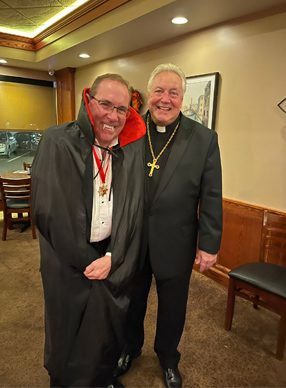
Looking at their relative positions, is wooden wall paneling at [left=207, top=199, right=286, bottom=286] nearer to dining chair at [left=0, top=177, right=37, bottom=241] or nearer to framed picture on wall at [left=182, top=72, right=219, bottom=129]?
framed picture on wall at [left=182, top=72, right=219, bottom=129]

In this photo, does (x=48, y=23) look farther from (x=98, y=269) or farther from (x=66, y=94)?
(x=98, y=269)

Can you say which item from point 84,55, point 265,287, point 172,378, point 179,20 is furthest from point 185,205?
point 84,55

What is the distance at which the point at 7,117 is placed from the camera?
486cm

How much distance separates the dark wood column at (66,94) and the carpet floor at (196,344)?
3.06m

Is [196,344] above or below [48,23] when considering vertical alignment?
below

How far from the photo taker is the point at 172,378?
5.19 ft

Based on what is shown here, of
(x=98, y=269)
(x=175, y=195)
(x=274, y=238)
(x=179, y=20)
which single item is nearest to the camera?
(x=98, y=269)

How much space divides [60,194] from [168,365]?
1152 mm

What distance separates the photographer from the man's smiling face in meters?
1.38

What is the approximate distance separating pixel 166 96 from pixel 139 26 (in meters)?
1.59

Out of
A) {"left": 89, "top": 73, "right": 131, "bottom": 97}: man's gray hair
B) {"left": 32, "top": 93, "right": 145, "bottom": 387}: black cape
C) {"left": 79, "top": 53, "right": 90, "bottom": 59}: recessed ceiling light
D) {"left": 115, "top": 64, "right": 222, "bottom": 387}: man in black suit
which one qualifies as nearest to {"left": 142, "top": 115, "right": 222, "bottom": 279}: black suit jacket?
{"left": 115, "top": 64, "right": 222, "bottom": 387}: man in black suit

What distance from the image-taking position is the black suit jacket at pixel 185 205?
1378mm

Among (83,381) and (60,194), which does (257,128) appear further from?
(83,381)

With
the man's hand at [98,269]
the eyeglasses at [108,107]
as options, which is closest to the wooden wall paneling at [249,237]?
the man's hand at [98,269]
